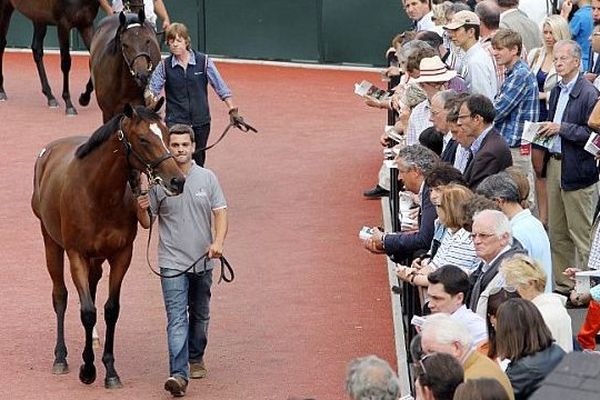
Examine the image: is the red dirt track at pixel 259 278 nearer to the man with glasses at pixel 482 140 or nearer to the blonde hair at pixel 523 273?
the man with glasses at pixel 482 140

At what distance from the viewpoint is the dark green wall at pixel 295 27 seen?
2391 cm

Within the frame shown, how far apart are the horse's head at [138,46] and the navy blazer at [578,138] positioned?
209 inches

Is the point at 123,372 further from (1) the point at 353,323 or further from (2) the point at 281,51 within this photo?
(2) the point at 281,51

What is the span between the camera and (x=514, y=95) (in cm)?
1105

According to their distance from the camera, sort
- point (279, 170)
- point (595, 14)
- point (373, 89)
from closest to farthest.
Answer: point (595, 14) → point (373, 89) → point (279, 170)

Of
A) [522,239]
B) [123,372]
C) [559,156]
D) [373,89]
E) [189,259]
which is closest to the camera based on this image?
[522,239]

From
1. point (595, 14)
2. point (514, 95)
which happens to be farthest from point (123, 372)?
point (595, 14)

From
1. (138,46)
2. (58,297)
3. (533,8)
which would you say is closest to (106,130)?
(58,297)

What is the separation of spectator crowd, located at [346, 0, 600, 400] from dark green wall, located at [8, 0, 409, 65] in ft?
30.5

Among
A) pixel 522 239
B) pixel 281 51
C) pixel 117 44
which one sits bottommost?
pixel 281 51

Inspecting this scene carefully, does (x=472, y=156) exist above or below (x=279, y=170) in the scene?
above

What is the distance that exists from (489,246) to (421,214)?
5.39ft

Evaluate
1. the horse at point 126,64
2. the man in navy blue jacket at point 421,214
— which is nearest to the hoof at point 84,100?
the horse at point 126,64

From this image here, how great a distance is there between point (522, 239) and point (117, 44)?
788 centimetres
